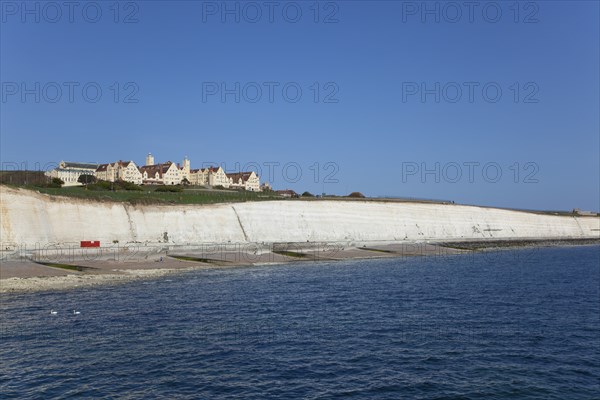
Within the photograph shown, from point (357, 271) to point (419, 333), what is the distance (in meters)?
29.2

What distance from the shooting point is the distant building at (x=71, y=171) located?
→ 149 meters

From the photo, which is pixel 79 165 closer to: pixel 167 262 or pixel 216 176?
pixel 216 176

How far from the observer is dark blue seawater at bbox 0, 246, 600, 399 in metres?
18.6

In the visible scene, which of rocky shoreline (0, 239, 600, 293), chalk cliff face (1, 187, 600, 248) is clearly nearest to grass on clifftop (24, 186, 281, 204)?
chalk cliff face (1, 187, 600, 248)

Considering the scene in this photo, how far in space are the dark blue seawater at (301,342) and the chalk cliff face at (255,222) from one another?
27.7 meters

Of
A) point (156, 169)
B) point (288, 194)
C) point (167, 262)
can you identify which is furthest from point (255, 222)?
point (156, 169)

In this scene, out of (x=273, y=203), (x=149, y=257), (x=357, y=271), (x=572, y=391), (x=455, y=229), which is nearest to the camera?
(x=572, y=391)

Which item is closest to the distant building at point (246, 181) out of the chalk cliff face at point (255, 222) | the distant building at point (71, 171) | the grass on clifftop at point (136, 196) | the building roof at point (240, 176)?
the building roof at point (240, 176)

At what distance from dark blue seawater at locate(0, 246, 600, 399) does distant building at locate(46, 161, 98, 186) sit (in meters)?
123

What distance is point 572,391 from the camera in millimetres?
18547

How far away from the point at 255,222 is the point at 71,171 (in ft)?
321

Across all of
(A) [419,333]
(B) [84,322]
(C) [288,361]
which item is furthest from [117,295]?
(A) [419,333]

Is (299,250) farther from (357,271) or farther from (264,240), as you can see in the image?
(357,271)

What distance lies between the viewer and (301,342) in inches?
960
